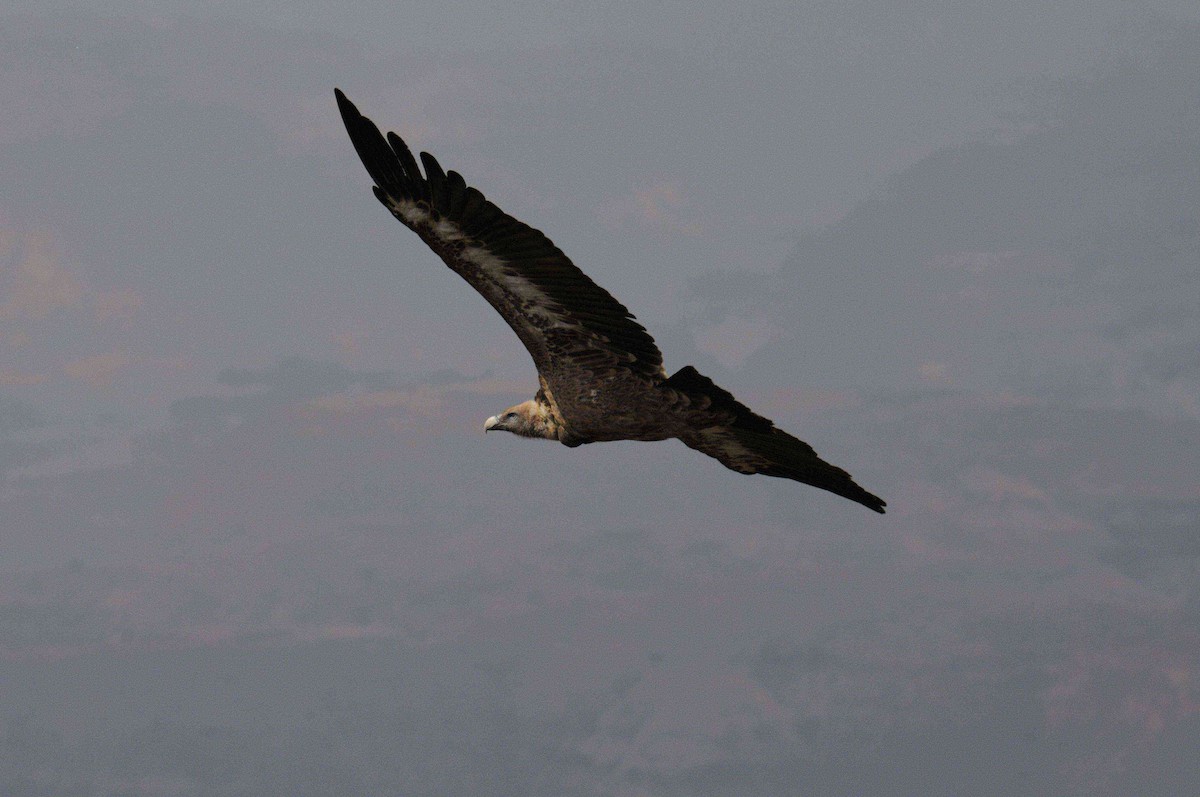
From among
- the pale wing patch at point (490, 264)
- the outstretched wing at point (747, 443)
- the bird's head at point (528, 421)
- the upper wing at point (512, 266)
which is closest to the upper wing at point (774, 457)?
the outstretched wing at point (747, 443)

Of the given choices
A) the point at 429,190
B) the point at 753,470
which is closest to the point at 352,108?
the point at 429,190

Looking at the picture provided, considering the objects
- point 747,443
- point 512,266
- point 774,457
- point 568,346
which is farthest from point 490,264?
point 774,457

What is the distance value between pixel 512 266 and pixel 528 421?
261 centimetres

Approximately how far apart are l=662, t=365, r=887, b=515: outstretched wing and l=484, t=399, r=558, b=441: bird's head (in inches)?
57.3

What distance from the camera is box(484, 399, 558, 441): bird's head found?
1608 cm

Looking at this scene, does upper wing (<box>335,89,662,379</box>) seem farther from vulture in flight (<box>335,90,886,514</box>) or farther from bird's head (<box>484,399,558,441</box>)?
bird's head (<box>484,399,558,441</box>)

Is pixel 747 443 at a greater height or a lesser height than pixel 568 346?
lesser

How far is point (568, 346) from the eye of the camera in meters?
15.0

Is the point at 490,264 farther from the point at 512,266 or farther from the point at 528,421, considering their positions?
the point at 528,421

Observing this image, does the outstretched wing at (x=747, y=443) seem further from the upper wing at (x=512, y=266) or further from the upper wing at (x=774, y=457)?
the upper wing at (x=512, y=266)

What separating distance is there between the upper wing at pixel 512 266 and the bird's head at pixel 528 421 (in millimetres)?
728

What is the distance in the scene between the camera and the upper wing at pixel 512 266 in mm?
13328

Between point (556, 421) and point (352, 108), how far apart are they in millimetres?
4350

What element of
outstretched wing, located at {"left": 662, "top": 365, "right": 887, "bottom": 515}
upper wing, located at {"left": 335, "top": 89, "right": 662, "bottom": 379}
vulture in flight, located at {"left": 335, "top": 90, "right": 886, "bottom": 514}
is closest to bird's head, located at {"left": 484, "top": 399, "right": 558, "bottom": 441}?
vulture in flight, located at {"left": 335, "top": 90, "right": 886, "bottom": 514}
